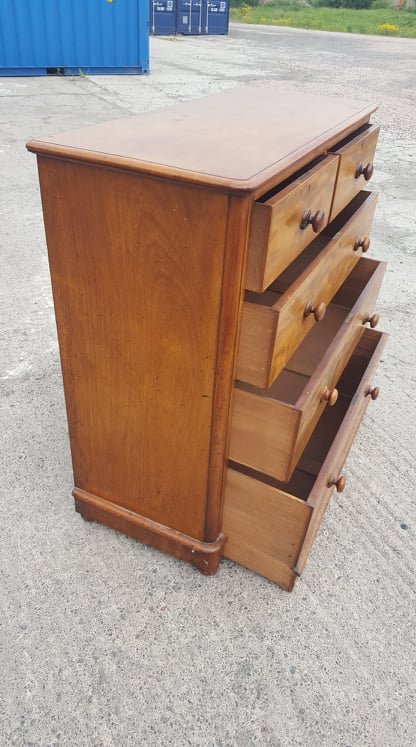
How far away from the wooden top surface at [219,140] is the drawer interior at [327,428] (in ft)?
2.27

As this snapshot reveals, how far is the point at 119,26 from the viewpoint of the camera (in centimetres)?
765

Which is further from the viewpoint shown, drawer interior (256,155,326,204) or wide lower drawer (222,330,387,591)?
wide lower drawer (222,330,387,591)

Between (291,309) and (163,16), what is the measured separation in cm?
1692

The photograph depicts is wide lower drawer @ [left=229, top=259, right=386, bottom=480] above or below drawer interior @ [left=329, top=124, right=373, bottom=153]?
below

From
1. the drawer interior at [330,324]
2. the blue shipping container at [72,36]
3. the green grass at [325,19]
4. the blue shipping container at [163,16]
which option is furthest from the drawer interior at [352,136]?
the green grass at [325,19]

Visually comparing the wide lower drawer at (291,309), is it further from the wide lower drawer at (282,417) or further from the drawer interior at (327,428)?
the drawer interior at (327,428)

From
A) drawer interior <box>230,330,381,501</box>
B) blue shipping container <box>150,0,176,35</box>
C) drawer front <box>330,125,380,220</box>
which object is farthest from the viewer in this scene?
blue shipping container <box>150,0,176,35</box>

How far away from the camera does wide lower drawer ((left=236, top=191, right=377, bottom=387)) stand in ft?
3.24

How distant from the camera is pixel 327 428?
1732mm

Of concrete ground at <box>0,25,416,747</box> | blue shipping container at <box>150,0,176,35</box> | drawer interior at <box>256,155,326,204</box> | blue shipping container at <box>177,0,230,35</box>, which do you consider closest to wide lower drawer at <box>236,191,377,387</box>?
drawer interior at <box>256,155,326,204</box>

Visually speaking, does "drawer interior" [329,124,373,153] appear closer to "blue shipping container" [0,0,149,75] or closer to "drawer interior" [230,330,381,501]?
"drawer interior" [230,330,381,501]

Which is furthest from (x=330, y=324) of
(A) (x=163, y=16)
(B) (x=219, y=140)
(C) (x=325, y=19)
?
(C) (x=325, y=19)

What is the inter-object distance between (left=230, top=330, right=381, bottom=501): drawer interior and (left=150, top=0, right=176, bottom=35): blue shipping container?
16.1m

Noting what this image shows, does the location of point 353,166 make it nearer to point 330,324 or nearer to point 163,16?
point 330,324
